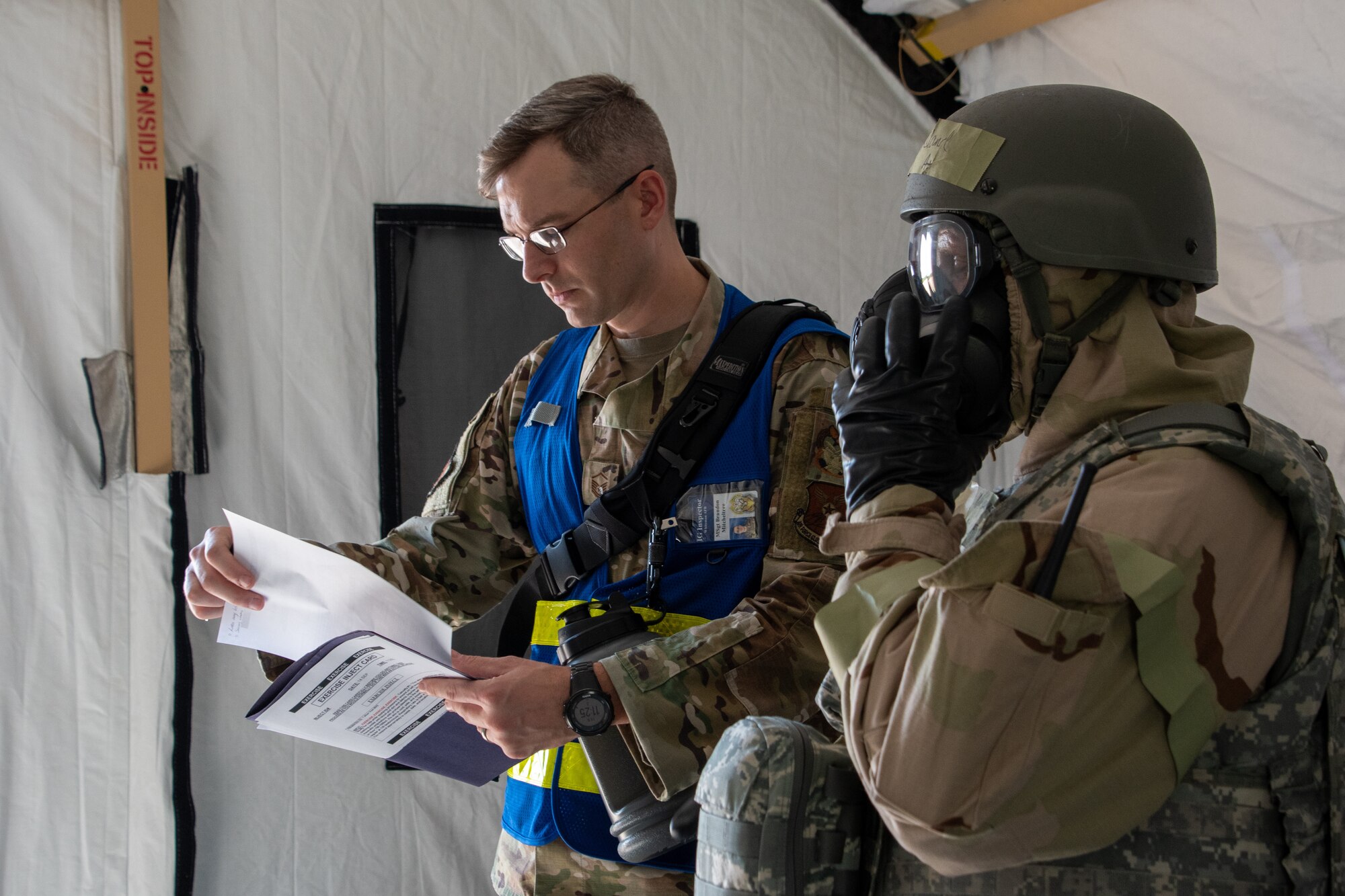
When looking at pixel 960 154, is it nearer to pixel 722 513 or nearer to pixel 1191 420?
pixel 1191 420

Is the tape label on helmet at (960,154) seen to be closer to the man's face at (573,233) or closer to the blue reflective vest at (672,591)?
the blue reflective vest at (672,591)

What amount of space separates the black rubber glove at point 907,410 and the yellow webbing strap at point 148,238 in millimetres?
1944

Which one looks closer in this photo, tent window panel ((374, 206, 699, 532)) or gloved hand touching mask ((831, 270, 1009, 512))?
gloved hand touching mask ((831, 270, 1009, 512))

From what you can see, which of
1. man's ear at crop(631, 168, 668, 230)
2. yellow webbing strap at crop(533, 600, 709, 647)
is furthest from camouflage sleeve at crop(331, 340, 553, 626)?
man's ear at crop(631, 168, 668, 230)

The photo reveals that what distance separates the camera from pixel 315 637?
151cm

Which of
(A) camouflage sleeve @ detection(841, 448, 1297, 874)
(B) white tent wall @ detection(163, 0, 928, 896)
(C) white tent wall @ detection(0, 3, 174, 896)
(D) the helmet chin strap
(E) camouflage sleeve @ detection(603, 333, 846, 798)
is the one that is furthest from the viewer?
(B) white tent wall @ detection(163, 0, 928, 896)

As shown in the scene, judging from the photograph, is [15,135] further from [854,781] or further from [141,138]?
[854,781]

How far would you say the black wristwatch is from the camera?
1.35 meters

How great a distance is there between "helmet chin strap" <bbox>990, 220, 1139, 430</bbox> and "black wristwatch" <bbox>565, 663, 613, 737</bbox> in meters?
0.63

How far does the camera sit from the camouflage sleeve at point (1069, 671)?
88 cm

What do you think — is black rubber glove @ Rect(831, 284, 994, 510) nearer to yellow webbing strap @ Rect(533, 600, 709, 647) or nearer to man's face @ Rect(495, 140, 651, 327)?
yellow webbing strap @ Rect(533, 600, 709, 647)

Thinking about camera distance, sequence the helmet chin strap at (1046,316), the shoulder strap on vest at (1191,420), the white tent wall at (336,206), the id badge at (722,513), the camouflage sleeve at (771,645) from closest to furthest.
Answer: the shoulder strap on vest at (1191,420)
the helmet chin strap at (1046,316)
the camouflage sleeve at (771,645)
the id badge at (722,513)
the white tent wall at (336,206)

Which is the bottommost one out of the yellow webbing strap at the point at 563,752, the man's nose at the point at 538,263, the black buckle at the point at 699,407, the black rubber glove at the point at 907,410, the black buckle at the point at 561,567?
the yellow webbing strap at the point at 563,752

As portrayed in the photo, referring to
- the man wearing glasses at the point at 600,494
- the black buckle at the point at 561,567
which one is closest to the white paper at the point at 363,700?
the man wearing glasses at the point at 600,494
